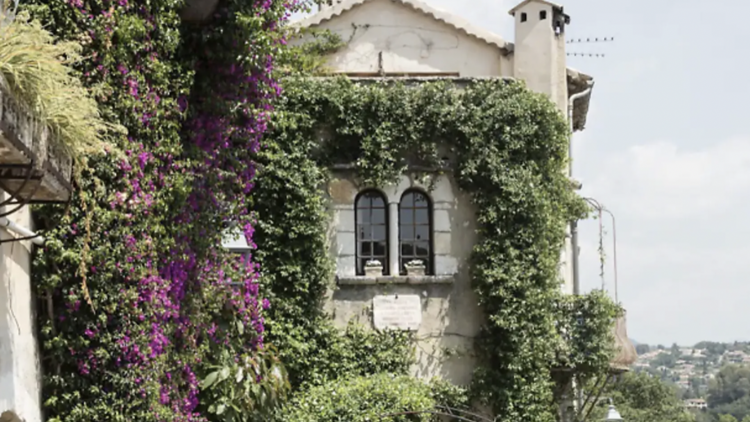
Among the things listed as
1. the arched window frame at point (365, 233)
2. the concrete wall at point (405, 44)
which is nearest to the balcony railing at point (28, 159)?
the arched window frame at point (365, 233)

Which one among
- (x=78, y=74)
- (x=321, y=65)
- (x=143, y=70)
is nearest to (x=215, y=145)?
(x=143, y=70)

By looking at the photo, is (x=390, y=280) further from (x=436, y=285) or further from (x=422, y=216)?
(x=422, y=216)

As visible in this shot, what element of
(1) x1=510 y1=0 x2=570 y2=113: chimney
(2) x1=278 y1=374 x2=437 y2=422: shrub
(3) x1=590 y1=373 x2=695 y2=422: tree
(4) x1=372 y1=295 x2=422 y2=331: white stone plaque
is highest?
(1) x1=510 y1=0 x2=570 y2=113: chimney

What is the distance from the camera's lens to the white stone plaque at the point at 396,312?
22.2 meters

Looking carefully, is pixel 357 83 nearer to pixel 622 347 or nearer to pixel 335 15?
pixel 335 15

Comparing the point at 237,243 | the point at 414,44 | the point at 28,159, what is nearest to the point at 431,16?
the point at 414,44

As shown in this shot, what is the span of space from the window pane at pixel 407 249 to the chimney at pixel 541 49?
436cm

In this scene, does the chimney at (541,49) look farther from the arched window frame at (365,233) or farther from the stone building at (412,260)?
the arched window frame at (365,233)

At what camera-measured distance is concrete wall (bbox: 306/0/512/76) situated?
26047 millimetres

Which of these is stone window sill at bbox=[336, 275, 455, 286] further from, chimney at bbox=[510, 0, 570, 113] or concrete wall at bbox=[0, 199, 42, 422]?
concrete wall at bbox=[0, 199, 42, 422]

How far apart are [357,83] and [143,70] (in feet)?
31.7

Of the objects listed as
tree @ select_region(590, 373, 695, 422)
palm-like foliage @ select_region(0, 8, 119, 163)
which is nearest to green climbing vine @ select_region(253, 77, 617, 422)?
palm-like foliage @ select_region(0, 8, 119, 163)

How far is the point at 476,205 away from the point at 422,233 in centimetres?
103

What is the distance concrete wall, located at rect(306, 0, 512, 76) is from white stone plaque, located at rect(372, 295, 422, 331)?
18.2ft
